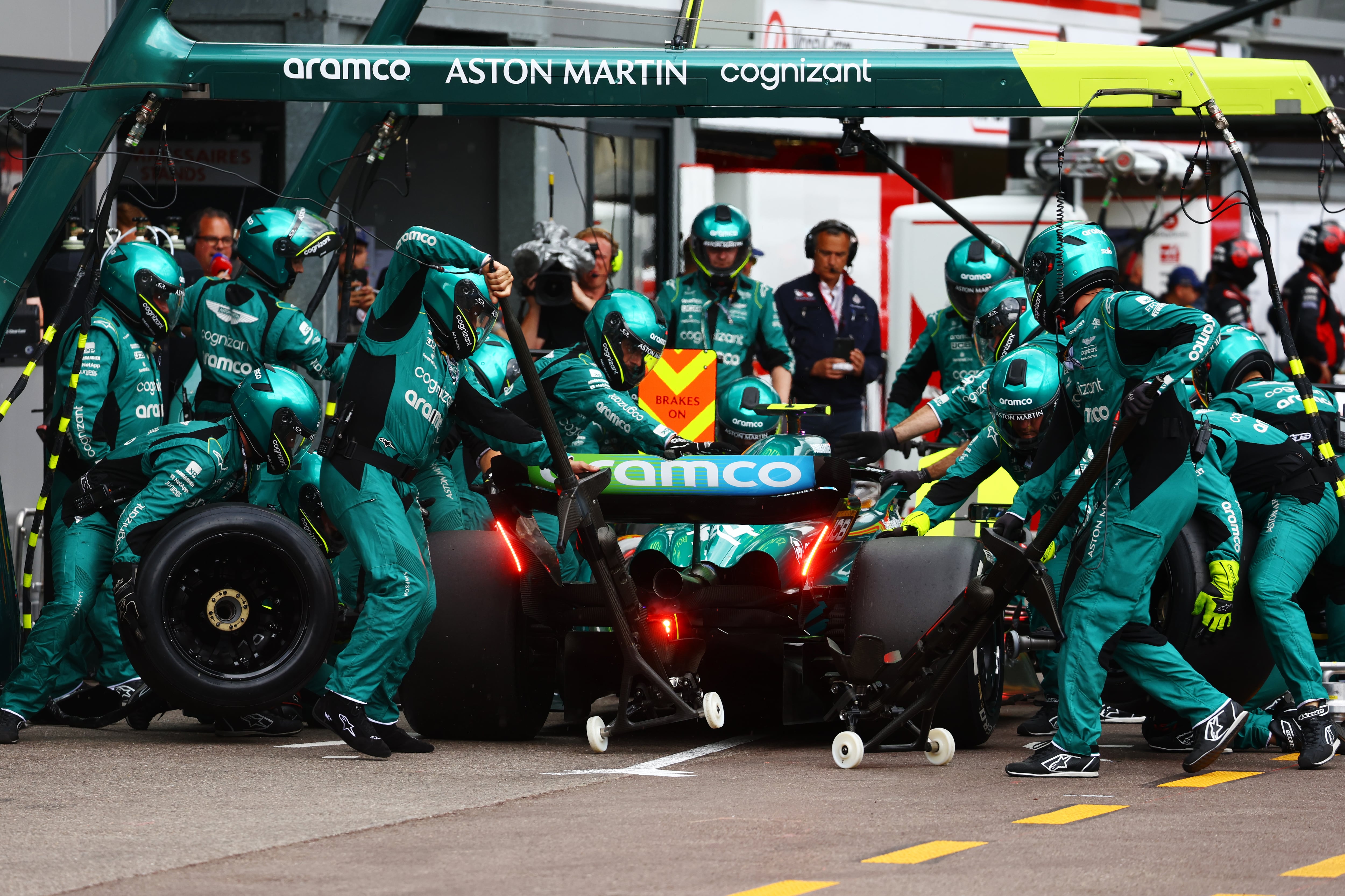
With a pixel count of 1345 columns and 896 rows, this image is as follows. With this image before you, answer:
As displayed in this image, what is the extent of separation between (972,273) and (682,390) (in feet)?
5.56

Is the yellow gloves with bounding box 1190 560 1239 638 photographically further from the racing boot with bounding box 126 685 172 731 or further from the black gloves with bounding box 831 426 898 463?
the racing boot with bounding box 126 685 172 731

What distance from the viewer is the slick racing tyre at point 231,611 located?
841cm

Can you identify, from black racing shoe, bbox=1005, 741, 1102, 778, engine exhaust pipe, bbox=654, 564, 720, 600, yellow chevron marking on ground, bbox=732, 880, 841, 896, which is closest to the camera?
yellow chevron marking on ground, bbox=732, 880, 841, 896

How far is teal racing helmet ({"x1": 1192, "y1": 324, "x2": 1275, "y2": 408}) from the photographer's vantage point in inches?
364

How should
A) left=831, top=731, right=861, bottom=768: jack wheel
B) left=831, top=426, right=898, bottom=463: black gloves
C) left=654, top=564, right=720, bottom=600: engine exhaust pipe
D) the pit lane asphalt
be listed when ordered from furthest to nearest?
left=831, top=426, right=898, bottom=463: black gloves → left=654, top=564, right=720, bottom=600: engine exhaust pipe → left=831, top=731, right=861, bottom=768: jack wheel → the pit lane asphalt

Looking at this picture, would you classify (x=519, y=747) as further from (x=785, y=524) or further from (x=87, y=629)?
(x=87, y=629)

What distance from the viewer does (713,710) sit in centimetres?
823

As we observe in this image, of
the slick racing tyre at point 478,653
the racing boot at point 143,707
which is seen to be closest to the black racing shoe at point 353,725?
the slick racing tyre at point 478,653

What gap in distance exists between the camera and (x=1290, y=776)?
7.93m

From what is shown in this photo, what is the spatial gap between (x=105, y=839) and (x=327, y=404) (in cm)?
418

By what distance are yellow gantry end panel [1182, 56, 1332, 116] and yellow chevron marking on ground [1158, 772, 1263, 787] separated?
8.76 ft

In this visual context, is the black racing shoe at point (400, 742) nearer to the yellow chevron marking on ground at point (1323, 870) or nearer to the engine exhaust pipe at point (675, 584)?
the engine exhaust pipe at point (675, 584)

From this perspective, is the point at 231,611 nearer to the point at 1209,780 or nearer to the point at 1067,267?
the point at 1067,267

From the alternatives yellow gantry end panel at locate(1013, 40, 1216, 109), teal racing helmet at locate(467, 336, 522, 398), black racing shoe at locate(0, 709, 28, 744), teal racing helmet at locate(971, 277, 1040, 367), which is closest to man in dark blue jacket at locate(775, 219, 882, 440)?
teal racing helmet at locate(971, 277, 1040, 367)
